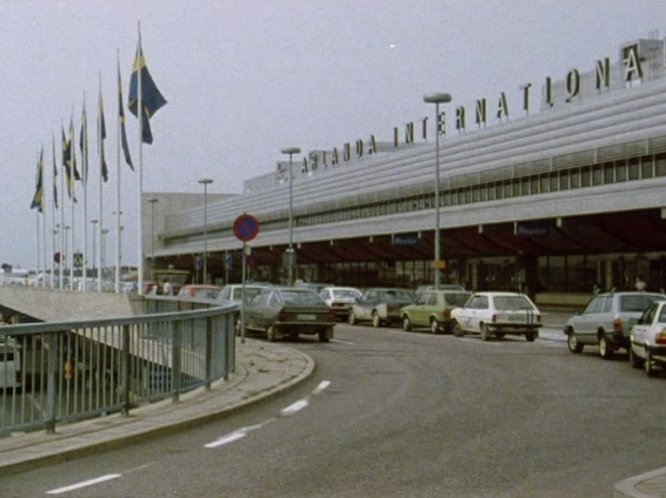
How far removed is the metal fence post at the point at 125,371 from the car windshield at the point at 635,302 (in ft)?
46.6

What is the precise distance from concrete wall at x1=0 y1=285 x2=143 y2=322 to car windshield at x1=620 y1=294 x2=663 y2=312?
36.5 feet

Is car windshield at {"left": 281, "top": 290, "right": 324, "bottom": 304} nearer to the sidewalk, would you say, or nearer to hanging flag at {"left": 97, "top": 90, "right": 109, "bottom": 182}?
the sidewalk

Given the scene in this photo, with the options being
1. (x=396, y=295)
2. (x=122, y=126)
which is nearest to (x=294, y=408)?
(x=396, y=295)

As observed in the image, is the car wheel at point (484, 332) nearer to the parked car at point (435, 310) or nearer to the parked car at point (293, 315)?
the parked car at point (435, 310)

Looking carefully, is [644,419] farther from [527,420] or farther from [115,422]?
[115,422]

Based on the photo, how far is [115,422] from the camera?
11.8m

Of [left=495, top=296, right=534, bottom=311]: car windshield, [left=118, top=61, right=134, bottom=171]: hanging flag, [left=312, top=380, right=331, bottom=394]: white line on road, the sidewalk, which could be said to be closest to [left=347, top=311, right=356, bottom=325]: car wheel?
[left=118, top=61, right=134, bottom=171]: hanging flag

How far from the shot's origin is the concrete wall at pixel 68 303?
32.7 meters

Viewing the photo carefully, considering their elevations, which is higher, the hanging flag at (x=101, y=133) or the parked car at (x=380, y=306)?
the hanging flag at (x=101, y=133)

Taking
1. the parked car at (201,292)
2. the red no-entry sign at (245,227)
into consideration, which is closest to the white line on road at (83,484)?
the red no-entry sign at (245,227)

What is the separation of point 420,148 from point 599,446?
68.7 metres

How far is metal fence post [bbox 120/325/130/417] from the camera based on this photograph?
480 inches

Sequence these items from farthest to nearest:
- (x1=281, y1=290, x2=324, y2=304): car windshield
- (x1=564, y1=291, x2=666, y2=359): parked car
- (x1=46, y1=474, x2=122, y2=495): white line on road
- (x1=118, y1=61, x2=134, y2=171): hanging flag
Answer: (x1=118, y1=61, x2=134, y2=171): hanging flag < (x1=281, y1=290, x2=324, y2=304): car windshield < (x1=564, y1=291, x2=666, y2=359): parked car < (x1=46, y1=474, x2=122, y2=495): white line on road

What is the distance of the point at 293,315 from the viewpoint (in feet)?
98.9
